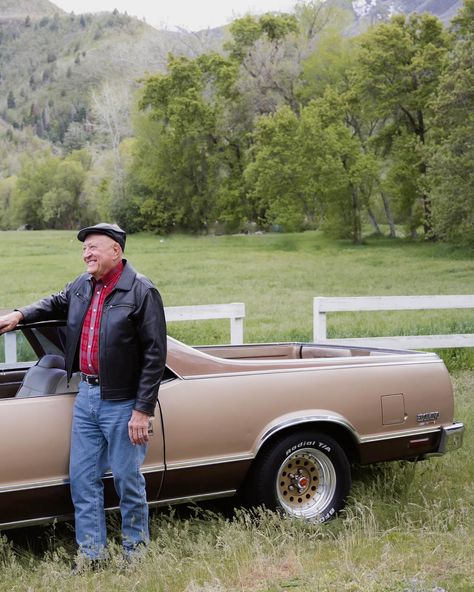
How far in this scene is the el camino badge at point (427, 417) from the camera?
17.0ft

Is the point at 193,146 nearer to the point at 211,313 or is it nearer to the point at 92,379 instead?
the point at 211,313

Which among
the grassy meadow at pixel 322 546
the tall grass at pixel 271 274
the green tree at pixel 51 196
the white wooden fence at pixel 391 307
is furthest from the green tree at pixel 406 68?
the grassy meadow at pixel 322 546

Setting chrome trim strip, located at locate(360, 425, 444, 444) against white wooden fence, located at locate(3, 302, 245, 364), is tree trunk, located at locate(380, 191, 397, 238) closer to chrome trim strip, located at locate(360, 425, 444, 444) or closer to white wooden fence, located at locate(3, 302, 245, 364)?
white wooden fence, located at locate(3, 302, 245, 364)

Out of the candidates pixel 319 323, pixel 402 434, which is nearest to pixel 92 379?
pixel 402 434

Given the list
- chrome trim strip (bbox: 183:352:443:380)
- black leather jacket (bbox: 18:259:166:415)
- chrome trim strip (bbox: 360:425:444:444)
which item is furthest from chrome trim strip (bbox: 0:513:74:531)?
chrome trim strip (bbox: 360:425:444:444)

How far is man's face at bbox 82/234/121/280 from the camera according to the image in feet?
13.6

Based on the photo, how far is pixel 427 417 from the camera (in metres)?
5.23

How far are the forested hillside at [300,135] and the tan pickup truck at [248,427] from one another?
1055 inches

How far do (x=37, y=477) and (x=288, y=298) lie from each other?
2280 cm

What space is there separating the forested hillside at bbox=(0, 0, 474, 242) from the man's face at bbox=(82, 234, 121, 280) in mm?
28059

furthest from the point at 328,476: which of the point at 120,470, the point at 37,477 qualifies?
the point at 37,477

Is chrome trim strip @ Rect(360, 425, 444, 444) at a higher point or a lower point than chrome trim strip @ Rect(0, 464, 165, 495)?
lower

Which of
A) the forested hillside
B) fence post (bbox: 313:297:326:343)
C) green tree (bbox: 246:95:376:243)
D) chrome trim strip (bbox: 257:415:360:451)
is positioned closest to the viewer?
chrome trim strip (bbox: 257:415:360:451)

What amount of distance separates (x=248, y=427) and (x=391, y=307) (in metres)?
5.99
